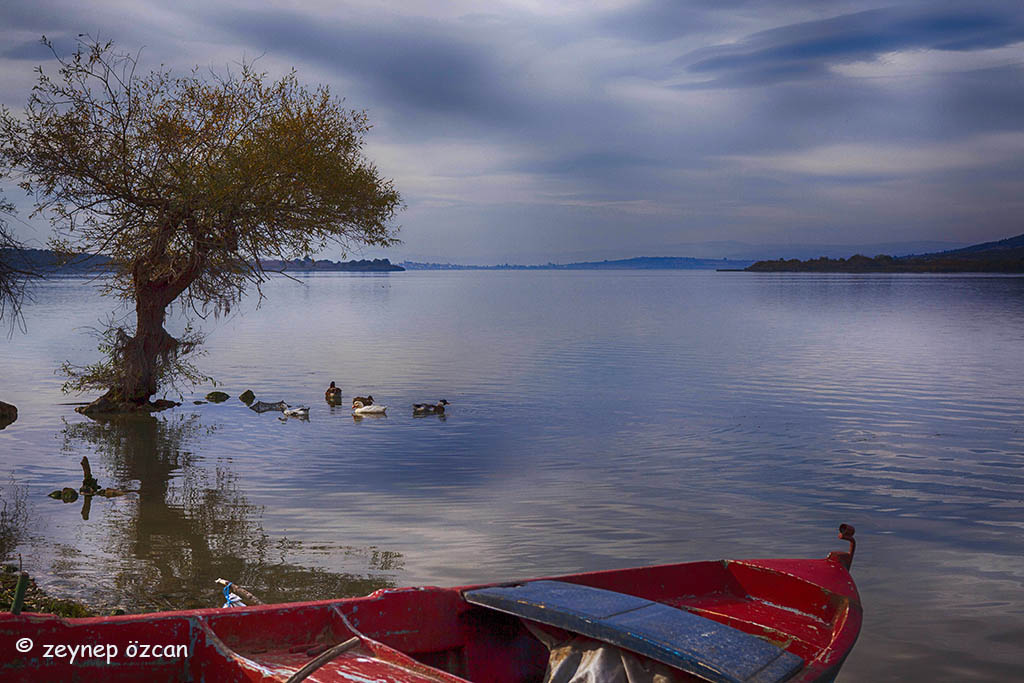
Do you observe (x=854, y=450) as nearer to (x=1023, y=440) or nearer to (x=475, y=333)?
(x=1023, y=440)

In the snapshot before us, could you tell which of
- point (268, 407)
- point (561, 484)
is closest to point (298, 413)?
point (268, 407)

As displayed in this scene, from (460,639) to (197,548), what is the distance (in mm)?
7339

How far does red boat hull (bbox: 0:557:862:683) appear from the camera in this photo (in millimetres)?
5336

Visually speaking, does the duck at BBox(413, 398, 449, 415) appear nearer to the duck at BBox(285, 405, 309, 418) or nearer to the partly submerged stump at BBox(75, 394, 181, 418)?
the duck at BBox(285, 405, 309, 418)

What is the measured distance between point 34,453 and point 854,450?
19.0 m

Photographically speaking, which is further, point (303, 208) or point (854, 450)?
point (303, 208)

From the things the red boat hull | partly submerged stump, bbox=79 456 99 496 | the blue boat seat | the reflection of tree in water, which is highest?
the blue boat seat

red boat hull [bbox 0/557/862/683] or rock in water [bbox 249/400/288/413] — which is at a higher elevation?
red boat hull [bbox 0/557/862/683]

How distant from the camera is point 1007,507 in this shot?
14.8 meters

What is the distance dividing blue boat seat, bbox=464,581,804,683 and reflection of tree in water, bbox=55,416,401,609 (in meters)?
4.97

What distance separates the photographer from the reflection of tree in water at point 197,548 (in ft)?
34.9

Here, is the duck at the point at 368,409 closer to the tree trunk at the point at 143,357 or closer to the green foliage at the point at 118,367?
the green foliage at the point at 118,367

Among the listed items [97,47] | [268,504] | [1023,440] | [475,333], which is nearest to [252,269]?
[97,47]

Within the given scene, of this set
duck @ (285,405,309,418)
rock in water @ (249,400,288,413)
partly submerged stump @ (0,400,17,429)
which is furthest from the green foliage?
duck @ (285,405,309,418)
